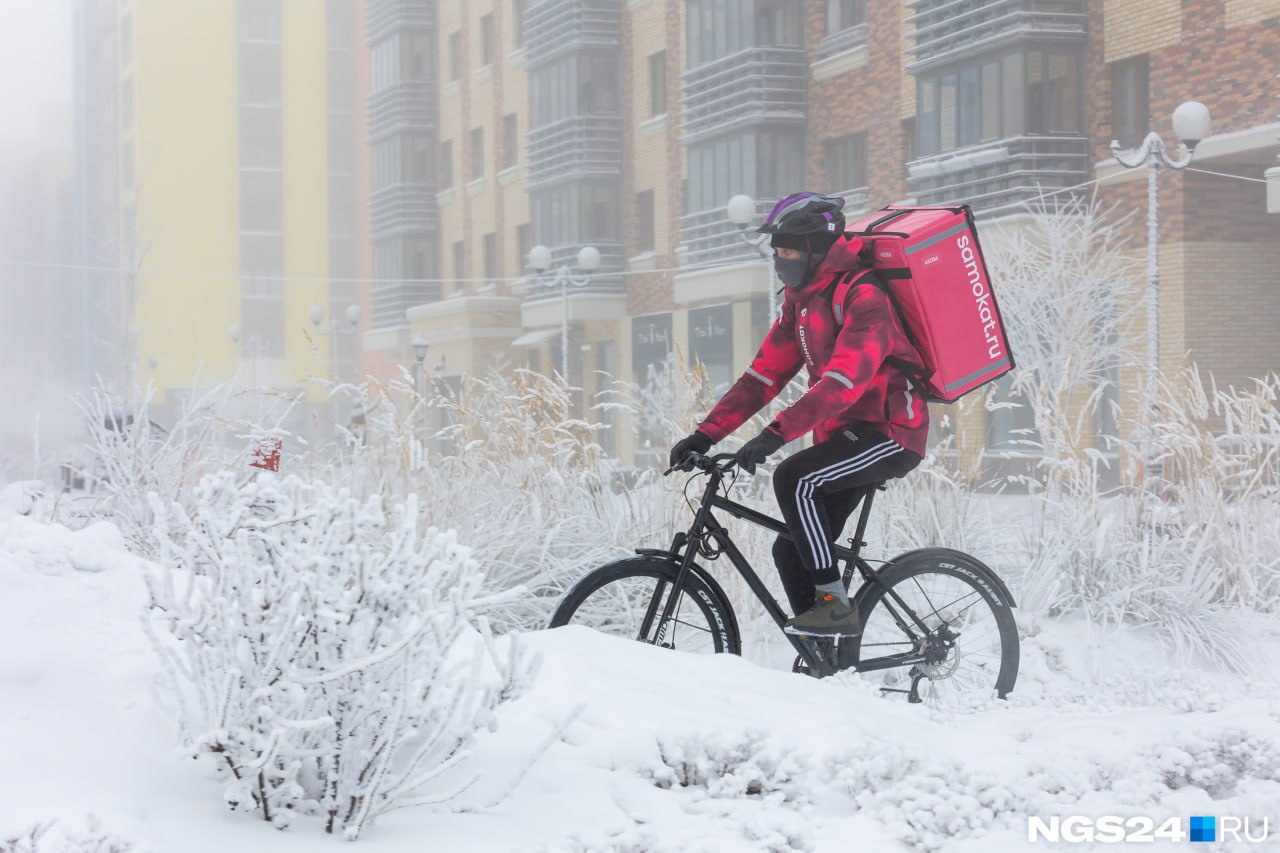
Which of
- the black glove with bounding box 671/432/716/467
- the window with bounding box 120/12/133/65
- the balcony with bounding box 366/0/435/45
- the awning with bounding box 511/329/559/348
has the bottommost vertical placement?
the black glove with bounding box 671/432/716/467

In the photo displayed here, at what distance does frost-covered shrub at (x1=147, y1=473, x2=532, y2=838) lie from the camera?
3.19 meters

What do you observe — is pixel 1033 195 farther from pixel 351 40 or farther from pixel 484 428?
pixel 351 40

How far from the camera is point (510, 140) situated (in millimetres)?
43719

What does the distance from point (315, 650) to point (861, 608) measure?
99.6 inches

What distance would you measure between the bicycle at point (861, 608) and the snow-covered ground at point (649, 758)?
225 mm

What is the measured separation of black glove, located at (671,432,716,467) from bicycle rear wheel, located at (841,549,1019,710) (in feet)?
2.70

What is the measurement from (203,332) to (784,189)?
123 feet

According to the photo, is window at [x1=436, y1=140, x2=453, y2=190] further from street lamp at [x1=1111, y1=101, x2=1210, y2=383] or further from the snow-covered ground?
the snow-covered ground

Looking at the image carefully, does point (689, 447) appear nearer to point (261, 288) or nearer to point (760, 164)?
point (760, 164)

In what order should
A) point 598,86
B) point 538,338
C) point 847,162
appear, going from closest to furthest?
point 847,162 < point 598,86 < point 538,338

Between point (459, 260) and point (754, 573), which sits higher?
point (459, 260)

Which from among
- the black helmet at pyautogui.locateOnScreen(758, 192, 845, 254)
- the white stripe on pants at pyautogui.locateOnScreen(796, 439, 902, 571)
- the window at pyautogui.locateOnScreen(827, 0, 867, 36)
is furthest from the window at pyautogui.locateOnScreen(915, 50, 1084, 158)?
the white stripe on pants at pyautogui.locateOnScreen(796, 439, 902, 571)

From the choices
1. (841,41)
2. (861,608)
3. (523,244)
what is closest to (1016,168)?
(841,41)

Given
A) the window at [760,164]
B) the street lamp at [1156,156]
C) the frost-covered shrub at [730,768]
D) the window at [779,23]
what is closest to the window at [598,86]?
the window at [760,164]
